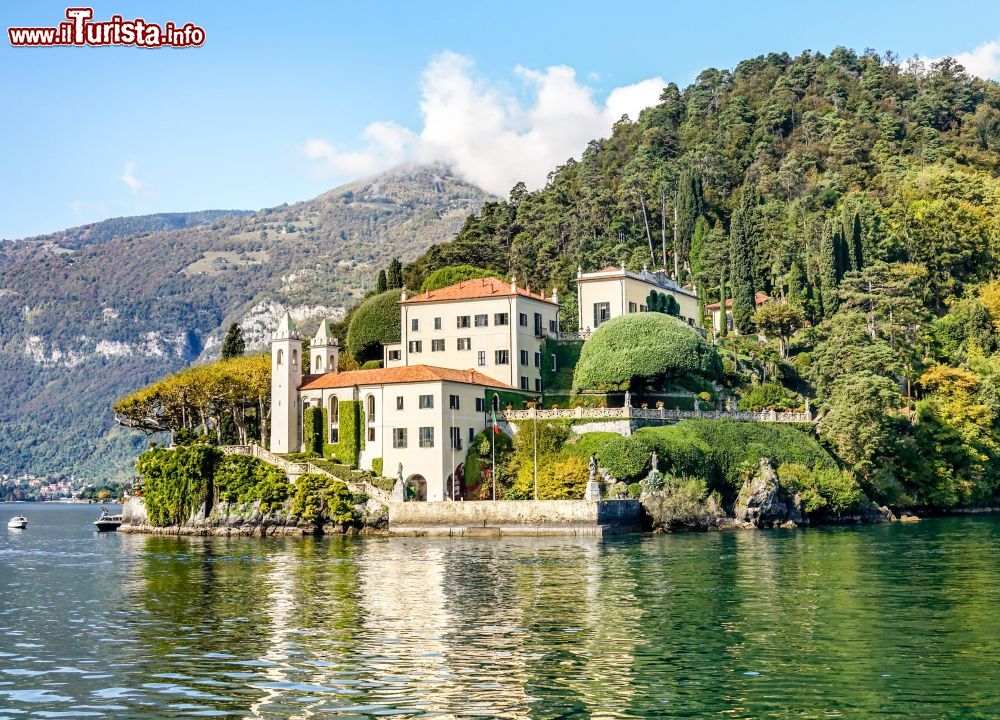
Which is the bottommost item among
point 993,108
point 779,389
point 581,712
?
point 581,712

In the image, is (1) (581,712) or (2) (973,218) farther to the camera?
(2) (973,218)

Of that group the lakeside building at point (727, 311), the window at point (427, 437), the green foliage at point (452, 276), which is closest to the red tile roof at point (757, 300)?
the lakeside building at point (727, 311)

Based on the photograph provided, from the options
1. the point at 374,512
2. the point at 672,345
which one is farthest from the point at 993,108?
the point at 374,512

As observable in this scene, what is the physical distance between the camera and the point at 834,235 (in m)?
100

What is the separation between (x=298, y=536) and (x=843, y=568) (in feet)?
117

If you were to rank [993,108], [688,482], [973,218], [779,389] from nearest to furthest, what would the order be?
[688,482]
[779,389]
[973,218]
[993,108]

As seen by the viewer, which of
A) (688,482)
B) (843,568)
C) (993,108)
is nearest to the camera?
(843,568)

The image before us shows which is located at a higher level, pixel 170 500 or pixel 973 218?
pixel 973 218

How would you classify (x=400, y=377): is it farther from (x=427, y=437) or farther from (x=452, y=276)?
(x=452, y=276)

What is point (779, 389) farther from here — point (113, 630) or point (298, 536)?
point (113, 630)

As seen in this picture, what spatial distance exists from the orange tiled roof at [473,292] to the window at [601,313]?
466 centimetres

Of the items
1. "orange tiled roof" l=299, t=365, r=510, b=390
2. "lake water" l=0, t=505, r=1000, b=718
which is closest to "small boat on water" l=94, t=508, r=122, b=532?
"orange tiled roof" l=299, t=365, r=510, b=390

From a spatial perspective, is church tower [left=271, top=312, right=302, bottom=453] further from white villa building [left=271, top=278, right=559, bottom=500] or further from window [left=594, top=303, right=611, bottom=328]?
window [left=594, top=303, right=611, bottom=328]

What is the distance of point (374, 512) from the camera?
70.6m
